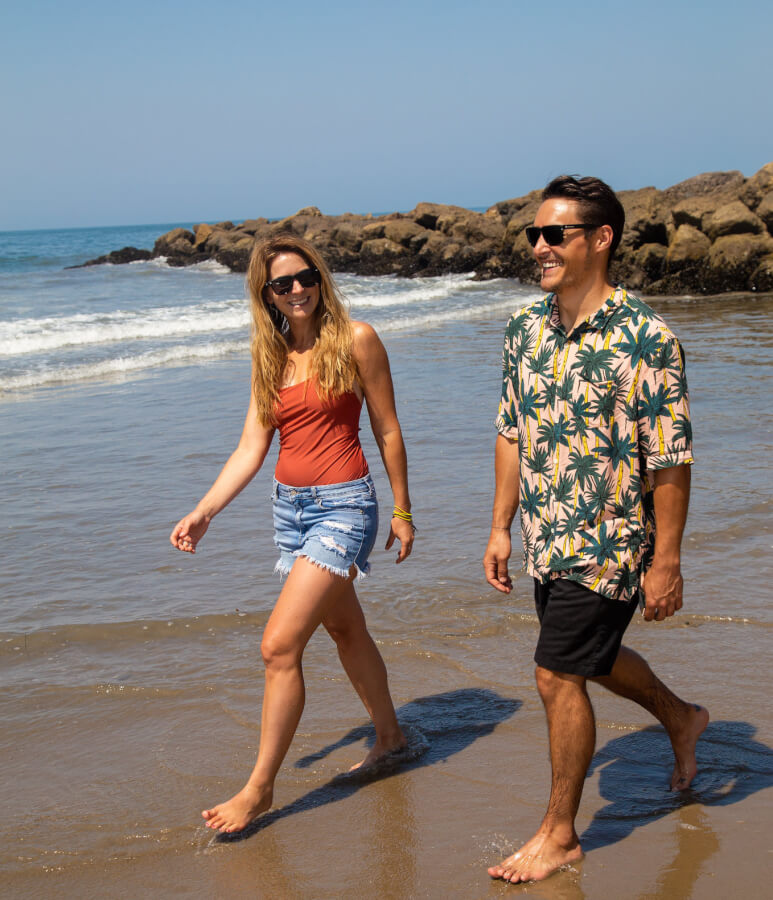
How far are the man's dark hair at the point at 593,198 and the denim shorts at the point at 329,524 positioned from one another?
1.19 meters

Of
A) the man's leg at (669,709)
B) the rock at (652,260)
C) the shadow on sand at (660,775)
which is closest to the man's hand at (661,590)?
the man's leg at (669,709)

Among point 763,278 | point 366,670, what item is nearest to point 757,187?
point 763,278

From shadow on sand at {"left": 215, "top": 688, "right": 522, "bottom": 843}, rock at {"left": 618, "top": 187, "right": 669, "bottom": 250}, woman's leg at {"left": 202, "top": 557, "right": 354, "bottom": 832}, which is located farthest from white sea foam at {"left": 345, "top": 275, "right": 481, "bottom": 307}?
woman's leg at {"left": 202, "top": 557, "right": 354, "bottom": 832}

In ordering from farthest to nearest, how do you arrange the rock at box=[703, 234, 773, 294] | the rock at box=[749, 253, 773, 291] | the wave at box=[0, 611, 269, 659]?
the rock at box=[703, 234, 773, 294], the rock at box=[749, 253, 773, 291], the wave at box=[0, 611, 269, 659]

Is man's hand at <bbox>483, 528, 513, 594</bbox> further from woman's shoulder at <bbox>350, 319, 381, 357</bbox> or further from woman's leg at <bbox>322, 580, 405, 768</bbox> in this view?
woman's shoulder at <bbox>350, 319, 381, 357</bbox>

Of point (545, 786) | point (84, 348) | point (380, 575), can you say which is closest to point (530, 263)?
point (84, 348)

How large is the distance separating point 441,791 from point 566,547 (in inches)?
47.3

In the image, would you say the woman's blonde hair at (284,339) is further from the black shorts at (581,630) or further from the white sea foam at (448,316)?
the white sea foam at (448,316)

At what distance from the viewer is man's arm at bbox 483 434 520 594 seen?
10.6ft

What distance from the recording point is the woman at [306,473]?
11.0 ft

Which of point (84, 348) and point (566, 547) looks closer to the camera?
point (566, 547)

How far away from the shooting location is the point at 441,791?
11.8ft

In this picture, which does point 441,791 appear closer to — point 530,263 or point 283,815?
point 283,815

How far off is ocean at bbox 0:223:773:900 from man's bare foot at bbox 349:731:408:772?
0.09 metres
